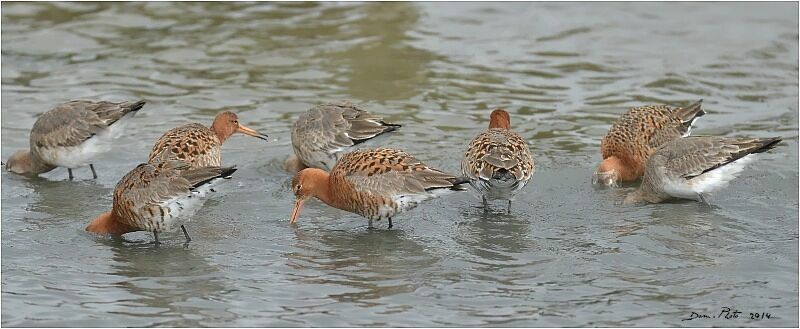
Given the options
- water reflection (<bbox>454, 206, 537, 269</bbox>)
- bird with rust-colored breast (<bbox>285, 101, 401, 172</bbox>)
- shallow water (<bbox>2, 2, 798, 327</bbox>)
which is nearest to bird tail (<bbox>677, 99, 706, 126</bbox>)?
shallow water (<bbox>2, 2, 798, 327</bbox>)

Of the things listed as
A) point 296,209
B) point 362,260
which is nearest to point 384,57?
point 296,209

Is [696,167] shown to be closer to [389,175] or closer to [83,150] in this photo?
[389,175]

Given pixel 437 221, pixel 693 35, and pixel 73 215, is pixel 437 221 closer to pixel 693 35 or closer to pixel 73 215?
pixel 73 215

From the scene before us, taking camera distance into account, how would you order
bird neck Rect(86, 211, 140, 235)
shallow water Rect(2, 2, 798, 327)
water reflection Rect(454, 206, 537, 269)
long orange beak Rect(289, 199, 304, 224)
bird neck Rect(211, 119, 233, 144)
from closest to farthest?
shallow water Rect(2, 2, 798, 327)
water reflection Rect(454, 206, 537, 269)
bird neck Rect(86, 211, 140, 235)
long orange beak Rect(289, 199, 304, 224)
bird neck Rect(211, 119, 233, 144)

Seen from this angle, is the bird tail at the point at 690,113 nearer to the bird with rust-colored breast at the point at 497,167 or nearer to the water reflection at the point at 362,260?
the bird with rust-colored breast at the point at 497,167

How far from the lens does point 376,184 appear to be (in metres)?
9.87

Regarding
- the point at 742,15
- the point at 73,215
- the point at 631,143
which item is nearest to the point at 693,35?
the point at 742,15

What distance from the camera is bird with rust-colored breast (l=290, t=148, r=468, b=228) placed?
32.0ft

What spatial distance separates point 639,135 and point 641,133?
0.05 m

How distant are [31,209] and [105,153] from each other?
1765mm

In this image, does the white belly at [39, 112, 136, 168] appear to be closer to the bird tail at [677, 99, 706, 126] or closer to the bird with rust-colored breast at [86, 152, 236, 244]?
the bird with rust-colored breast at [86, 152, 236, 244]

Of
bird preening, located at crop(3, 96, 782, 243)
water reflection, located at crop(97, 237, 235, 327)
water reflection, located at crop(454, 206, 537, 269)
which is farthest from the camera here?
bird preening, located at crop(3, 96, 782, 243)

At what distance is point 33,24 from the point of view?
1789 cm

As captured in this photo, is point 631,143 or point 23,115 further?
point 23,115
